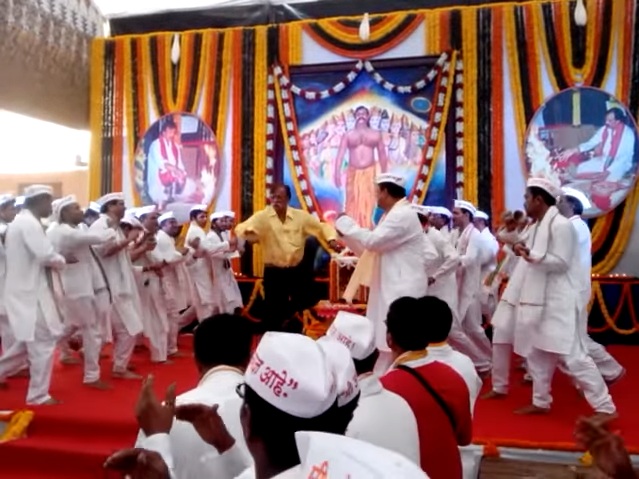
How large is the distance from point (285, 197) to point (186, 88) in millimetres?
3053

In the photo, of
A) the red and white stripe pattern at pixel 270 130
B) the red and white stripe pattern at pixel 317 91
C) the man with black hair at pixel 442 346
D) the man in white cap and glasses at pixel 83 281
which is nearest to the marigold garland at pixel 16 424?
the man in white cap and glasses at pixel 83 281

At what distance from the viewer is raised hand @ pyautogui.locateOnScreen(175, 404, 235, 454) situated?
5.79 feet

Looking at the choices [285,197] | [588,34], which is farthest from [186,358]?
[588,34]

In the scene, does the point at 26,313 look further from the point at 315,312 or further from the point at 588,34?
the point at 588,34

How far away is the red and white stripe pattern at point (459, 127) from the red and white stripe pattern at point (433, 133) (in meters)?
0.11

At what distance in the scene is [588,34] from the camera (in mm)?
7879

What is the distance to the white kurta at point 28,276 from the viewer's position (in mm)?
4652

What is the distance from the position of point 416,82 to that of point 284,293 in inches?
119

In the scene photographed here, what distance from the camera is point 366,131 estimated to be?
864 centimetres

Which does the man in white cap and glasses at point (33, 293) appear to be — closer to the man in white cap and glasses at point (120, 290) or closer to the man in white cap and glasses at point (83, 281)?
the man in white cap and glasses at point (83, 281)

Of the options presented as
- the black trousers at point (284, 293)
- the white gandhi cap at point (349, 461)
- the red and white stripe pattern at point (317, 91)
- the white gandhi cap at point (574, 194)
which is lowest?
the black trousers at point (284, 293)

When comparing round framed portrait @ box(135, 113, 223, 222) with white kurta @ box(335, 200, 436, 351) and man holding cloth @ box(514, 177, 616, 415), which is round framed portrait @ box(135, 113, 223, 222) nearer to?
white kurta @ box(335, 200, 436, 351)

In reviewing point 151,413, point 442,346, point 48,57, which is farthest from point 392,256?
point 48,57

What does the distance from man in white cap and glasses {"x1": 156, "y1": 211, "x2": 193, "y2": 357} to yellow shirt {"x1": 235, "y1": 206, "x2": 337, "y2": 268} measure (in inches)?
24.5
